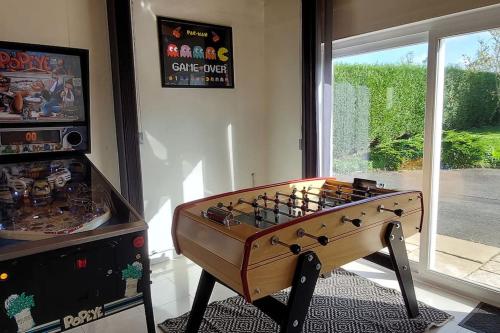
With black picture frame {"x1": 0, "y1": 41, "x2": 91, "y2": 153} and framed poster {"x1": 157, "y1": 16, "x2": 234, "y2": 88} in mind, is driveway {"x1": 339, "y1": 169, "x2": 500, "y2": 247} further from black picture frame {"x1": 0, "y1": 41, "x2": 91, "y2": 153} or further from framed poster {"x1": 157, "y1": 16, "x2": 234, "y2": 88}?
black picture frame {"x1": 0, "y1": 41, "x2": 91, "y2": 153}

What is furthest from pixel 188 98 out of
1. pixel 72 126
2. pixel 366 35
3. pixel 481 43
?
pixel 481 43

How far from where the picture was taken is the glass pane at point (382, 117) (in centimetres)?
279

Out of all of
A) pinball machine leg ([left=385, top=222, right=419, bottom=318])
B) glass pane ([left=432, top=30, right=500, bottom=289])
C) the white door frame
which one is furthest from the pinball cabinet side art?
glass pane ([left=432, top=30, right=500, bottom=289])

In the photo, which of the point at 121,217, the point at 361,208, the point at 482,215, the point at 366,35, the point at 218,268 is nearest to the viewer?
the point at 218,268

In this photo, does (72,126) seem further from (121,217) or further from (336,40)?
(336,40)

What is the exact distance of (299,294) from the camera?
63.5 inches

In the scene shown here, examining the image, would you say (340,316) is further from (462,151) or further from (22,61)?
(22,61)

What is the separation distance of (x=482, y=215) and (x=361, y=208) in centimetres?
126

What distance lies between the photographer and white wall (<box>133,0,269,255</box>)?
10.1 feet

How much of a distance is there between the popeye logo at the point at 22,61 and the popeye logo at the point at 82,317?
4.48ft

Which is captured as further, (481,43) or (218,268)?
(481,43)

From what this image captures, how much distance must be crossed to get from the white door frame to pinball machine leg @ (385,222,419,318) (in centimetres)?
61

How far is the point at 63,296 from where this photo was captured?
4.75 feet

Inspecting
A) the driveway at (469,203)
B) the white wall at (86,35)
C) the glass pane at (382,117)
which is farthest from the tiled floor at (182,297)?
the white wall at (86,35)
